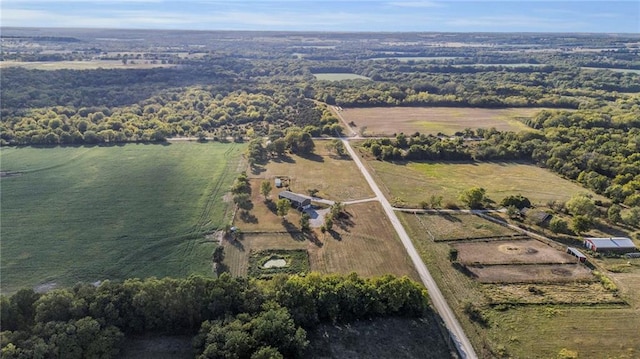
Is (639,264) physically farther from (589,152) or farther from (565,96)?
(565,96)

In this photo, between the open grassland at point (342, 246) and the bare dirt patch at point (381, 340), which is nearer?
the bare dirt patch at point (381, 340)

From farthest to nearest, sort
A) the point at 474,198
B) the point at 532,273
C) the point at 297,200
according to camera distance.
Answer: the point at 474,198, the point at 297,200, the point at 532,273

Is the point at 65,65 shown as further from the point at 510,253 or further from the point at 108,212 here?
the point at 510,253

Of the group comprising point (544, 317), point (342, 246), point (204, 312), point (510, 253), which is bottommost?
point (544, 317)

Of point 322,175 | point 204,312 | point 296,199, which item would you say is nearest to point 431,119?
point 322,175

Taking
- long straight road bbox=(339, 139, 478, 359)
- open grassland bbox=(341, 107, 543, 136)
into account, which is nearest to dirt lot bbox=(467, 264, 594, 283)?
long straight road bbox=(339, 139, 478, 359)

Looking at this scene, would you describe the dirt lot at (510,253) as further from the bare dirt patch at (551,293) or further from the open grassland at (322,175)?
the open grassland at (322,175)

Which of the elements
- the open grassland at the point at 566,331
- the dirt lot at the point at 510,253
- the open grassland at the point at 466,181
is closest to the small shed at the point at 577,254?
the dirt lot at the point at 510,253
